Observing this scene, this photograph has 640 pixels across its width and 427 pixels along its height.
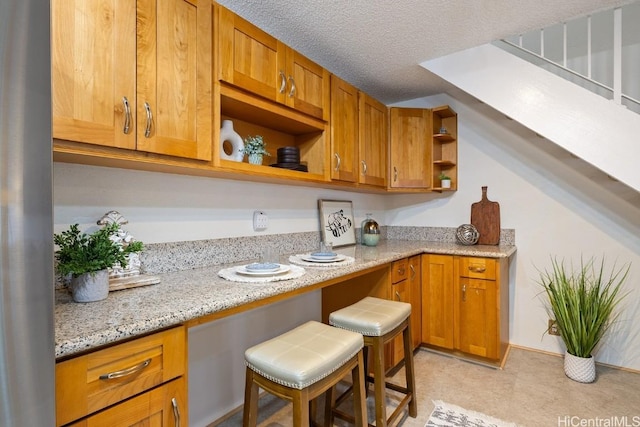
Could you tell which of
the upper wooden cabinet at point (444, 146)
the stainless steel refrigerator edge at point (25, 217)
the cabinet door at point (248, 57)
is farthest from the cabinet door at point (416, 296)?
the stainless steel refrigerator edge at point (25, 217)

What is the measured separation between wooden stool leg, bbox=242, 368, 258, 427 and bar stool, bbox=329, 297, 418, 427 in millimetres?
560

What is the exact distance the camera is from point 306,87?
1.92 metres

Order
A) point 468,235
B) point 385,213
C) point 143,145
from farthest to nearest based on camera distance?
point 385,213
point 468,235
point 143,145

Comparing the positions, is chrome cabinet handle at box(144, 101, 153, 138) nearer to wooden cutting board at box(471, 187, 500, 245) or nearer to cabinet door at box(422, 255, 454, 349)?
cabinet door at box(422, 255, 454, 349)

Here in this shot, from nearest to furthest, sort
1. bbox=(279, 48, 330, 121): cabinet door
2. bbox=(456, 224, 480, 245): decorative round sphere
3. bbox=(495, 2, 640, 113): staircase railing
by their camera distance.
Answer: bbox=(279, 48, 330, 121): cabinet door
bbox=(495, 2, 640, 113): staircase railing
bbox=(456, 224, 480, 245): decorative round sphere

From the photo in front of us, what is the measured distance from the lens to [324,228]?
2.57m

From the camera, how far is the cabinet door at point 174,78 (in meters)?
1.17

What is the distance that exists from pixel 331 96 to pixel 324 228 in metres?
1.02

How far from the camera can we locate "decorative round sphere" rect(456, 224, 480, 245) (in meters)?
2.87

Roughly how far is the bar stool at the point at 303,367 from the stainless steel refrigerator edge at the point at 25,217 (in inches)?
25.9

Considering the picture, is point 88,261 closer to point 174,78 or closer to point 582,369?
point 174,78

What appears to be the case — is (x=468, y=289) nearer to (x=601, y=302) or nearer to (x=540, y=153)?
(x=601, y=302)

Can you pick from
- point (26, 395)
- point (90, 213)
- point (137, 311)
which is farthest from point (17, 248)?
point (90, 213)

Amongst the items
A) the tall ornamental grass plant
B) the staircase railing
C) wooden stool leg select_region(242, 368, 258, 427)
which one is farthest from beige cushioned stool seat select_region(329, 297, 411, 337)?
the staircase railing
